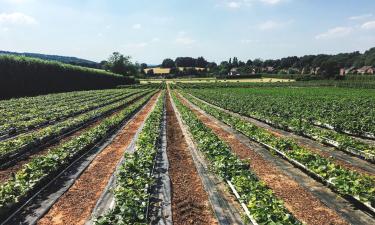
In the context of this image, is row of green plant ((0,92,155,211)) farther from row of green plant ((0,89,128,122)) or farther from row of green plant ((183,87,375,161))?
row of green plant ((183,87,375,161))

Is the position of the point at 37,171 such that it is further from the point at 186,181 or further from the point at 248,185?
the point at 248,185

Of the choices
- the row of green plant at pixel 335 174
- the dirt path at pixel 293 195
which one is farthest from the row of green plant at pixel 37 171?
the row of green plant at pixel 335 174

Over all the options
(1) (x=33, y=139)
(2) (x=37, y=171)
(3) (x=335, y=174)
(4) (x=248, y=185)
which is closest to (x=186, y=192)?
(4) (x=248, y=185)

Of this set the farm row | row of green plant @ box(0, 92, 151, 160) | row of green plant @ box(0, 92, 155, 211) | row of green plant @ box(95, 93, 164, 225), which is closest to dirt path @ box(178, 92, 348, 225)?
the farm row

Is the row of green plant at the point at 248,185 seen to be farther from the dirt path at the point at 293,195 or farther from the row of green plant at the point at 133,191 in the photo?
the row of green plant at the point at 133,191

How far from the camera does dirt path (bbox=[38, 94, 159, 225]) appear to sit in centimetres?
845

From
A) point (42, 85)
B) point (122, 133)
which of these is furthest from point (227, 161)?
point (42, 85)

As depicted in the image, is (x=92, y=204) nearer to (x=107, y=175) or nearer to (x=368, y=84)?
(x=107, y=175)

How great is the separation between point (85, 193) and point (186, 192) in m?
3.11

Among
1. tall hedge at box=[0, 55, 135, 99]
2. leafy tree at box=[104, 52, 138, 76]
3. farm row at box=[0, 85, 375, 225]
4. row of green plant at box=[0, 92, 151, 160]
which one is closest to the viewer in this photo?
farm row at box=[0, 85, 375, 225]

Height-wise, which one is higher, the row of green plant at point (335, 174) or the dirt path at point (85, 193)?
the row of green plant at point (335, 174)

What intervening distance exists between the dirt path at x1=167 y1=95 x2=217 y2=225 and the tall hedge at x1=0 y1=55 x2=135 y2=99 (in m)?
39.3

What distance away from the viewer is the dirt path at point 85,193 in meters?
8.45

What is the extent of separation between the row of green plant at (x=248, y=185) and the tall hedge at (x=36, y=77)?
1603 inches
